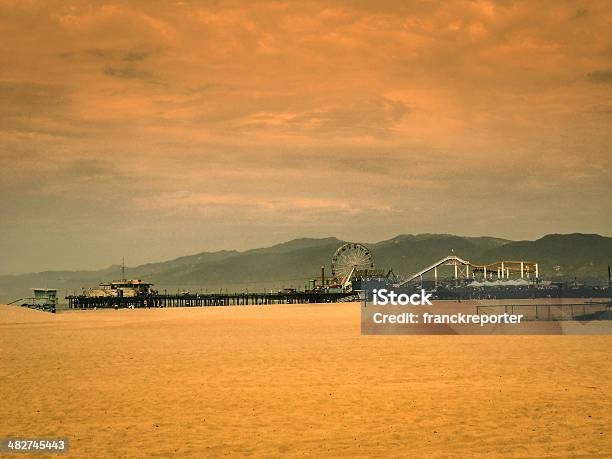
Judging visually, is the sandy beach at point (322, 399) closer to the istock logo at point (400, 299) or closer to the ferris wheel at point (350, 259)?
the istock logo at point (400, 299)

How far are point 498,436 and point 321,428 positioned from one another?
8.02ft

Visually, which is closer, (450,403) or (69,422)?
(69,422)

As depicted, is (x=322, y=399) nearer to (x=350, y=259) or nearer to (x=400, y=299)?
(x=400, y=299)

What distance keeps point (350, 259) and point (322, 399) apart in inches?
4566

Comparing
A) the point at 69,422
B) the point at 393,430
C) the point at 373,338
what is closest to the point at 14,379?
the point at 69,422

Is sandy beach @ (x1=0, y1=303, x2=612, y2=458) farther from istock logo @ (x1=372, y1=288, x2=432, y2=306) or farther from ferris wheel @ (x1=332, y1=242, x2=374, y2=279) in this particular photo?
ferris wheel @ (x1=332, y1=242, x2=374, y2=279)

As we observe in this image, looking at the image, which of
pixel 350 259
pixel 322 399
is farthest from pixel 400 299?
pixel 350 259

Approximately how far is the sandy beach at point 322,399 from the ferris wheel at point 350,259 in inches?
4120

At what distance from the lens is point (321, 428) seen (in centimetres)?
1002

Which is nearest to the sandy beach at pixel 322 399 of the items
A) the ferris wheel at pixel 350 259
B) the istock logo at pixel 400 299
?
the istock logo at pixel 400 299

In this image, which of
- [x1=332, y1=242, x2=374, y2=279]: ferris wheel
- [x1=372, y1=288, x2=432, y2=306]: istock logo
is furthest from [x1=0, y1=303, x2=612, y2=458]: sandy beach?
[x1=332, y1=242, x2=374, y2=279]: ferris wheel

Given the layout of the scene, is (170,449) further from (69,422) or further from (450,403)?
(450,403)

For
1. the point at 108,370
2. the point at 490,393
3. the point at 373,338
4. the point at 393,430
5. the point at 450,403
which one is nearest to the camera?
the point at 393,430

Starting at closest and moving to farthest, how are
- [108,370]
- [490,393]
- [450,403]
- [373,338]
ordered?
1. [450,403]
2. [490,393]
3. [108,370]
4. [373,338]
